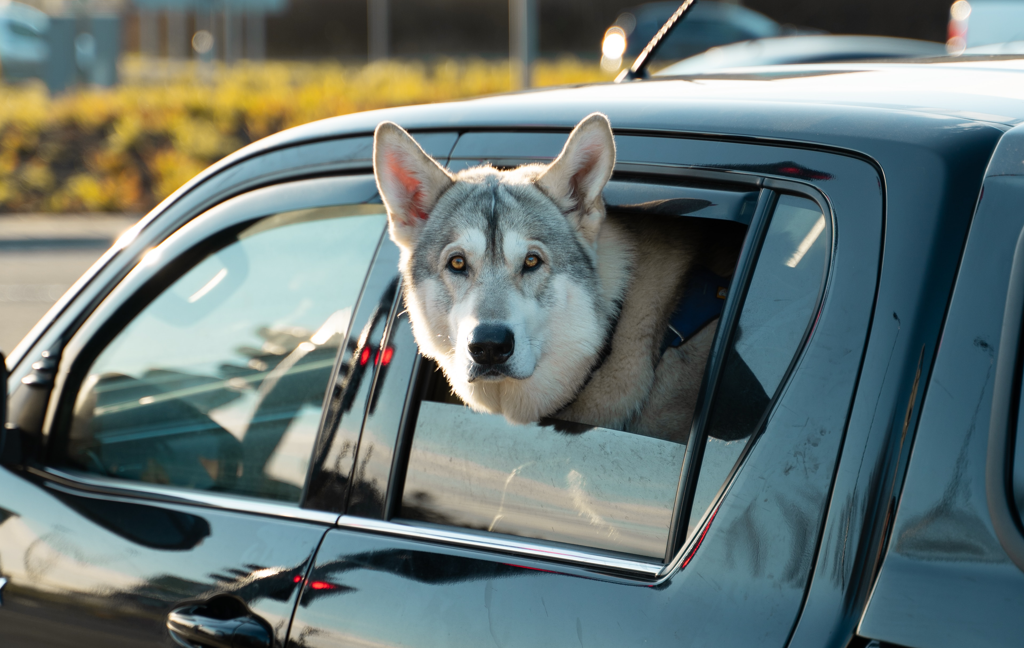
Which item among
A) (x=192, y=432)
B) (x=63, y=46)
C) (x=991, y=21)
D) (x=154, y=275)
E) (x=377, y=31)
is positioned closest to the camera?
(x=154, y=275)

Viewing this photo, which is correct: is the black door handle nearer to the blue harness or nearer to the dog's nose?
the dog's nose

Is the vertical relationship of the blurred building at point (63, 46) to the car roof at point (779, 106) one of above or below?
above

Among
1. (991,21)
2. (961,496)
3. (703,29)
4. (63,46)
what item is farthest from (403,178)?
(703,29)

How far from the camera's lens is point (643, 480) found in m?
1.74

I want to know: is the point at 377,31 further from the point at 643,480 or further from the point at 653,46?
the point at 643,480

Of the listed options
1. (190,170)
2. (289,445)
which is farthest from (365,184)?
(190,170)

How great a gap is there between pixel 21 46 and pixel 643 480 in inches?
1031

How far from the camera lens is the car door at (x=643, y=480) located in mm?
1433

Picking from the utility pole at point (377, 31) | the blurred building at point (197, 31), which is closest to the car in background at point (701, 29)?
the utility pole at point (377, 31)

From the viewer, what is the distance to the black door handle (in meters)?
1.87

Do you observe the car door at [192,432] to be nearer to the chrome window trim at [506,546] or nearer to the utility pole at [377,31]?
the chrome window trim at [506,546]

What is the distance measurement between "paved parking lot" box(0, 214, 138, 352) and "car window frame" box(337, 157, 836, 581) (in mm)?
7956

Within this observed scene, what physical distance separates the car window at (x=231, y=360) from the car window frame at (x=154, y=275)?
2 cm

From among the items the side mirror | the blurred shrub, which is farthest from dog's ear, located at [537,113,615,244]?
the blurred shrub
